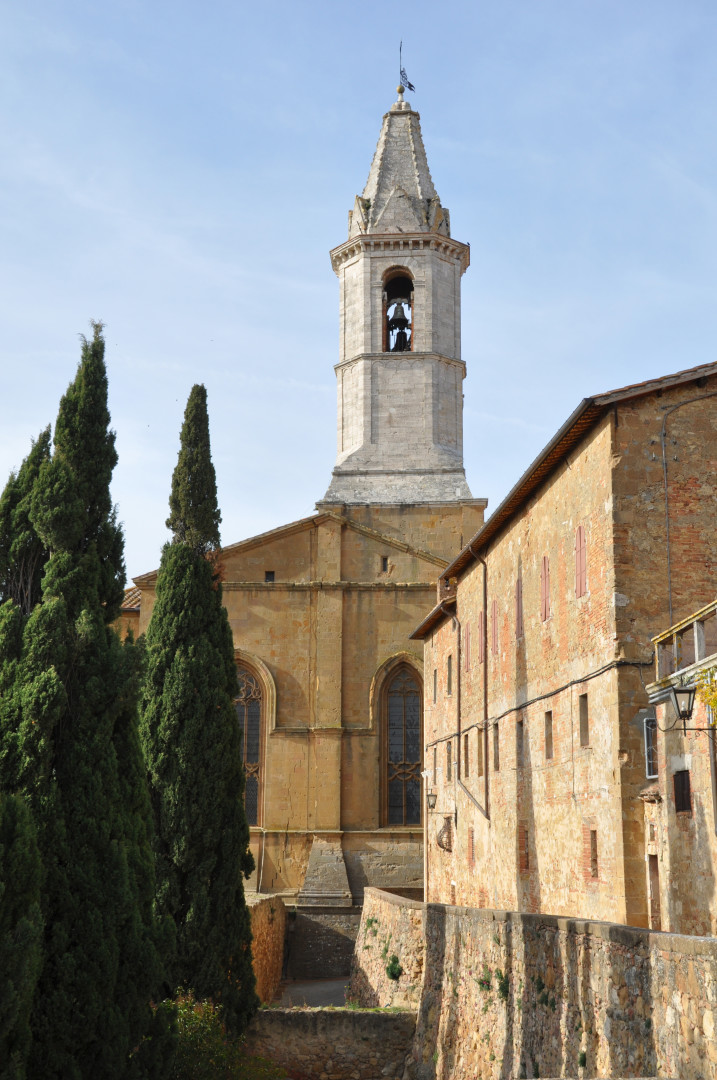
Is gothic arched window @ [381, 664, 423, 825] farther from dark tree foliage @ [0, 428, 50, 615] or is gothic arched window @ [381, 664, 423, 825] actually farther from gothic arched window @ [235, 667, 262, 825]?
dark tree foliage @ [0, 428, 50, 615]

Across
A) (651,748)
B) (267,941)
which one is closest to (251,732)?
(267,941)

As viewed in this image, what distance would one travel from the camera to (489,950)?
564 inches

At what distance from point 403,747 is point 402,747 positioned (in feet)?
0.14

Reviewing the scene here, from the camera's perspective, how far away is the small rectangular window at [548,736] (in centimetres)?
1828

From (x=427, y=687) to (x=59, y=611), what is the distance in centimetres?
2042

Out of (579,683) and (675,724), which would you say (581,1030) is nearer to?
(675,724)

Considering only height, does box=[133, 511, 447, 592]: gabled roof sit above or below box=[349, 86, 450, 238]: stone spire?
below

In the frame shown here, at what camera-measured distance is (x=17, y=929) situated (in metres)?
10.5

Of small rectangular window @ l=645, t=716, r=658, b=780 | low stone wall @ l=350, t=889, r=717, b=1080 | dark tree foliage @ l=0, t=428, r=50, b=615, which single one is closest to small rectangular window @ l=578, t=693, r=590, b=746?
small rectangular window @ l=645, t=716, r=658, b=780

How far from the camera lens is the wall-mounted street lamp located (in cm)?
1296

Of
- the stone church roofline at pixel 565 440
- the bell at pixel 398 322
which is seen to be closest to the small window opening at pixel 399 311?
the bell at pixel 398 322

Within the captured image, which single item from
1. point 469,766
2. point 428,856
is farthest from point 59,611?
point 428,856

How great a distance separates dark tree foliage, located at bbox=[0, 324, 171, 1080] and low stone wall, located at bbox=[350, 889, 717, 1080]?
12.9ft

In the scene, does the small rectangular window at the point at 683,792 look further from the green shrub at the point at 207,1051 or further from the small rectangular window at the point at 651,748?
the green shrub at the point at 207,1051
